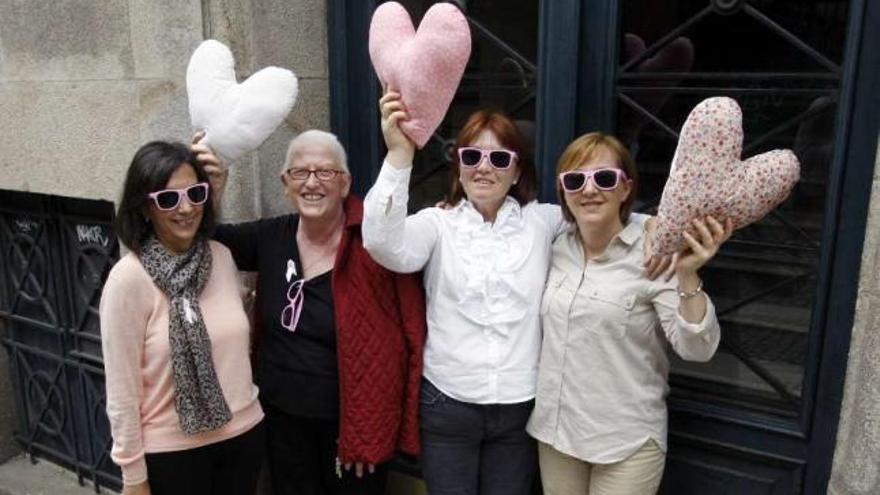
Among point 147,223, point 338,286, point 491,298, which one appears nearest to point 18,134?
point 147,223

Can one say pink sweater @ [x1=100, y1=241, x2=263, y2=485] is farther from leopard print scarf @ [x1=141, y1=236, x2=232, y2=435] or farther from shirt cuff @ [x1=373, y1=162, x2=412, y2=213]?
shirt cuff @ [x1=373, y1=162, x2=412, y2=213]

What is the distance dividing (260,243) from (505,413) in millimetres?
1065

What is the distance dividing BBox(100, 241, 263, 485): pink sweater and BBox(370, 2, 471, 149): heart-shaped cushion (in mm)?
881

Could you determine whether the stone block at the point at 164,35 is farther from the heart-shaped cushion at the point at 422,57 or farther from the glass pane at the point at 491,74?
the heart-shaped cushion at the point at 422,57

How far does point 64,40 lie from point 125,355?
1.81 m

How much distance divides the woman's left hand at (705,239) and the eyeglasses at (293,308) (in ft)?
4.14

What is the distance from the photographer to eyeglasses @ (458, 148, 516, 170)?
6.85ft

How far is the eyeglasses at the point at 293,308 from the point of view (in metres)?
2.37

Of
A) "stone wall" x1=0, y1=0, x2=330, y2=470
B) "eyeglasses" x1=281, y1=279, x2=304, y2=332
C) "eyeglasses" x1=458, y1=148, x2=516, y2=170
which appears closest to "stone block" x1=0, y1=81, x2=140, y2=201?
"stone wall" x1=0, y1=0, x2=330, y2=470

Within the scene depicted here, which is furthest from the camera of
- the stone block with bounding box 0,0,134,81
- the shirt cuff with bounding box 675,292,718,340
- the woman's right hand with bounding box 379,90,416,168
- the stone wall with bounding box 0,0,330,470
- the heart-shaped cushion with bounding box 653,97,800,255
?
the stone block with bounding box 0,0,134,81

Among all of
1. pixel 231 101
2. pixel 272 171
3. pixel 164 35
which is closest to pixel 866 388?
pixel 231 101

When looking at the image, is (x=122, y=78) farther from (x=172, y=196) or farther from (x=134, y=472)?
(x=134, y=472)

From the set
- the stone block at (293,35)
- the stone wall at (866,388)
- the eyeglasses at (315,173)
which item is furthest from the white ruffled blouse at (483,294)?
the stone block at (293,35)

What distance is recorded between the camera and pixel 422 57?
185 cm
